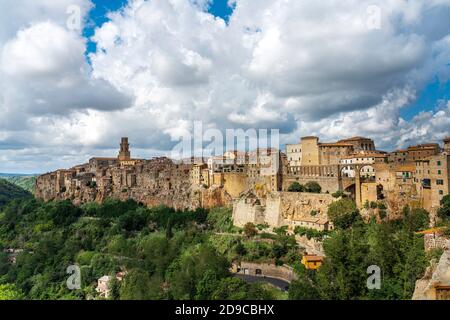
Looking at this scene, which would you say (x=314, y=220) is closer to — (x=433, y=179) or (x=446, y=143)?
(x=433, y=179)

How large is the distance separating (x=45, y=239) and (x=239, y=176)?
67.2 ft

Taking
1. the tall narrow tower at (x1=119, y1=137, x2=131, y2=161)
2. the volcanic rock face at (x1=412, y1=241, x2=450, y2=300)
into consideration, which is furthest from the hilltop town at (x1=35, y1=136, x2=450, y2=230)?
the volcanic rock face at (x1=412, y1=241, x2=450, y2=300)

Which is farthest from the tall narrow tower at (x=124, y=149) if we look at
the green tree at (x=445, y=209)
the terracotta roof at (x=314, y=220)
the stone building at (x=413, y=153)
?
the green tree at (x=445, y=209)

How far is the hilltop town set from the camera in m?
26.8

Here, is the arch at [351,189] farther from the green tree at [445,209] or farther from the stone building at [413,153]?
the green tree at [445,209]

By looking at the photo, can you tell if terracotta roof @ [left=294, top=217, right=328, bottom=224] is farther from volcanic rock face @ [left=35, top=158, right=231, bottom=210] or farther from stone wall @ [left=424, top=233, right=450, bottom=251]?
stone wall @ [left=424, top=233, right=450, bottom=251]

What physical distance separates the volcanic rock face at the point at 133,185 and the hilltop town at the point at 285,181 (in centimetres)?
10

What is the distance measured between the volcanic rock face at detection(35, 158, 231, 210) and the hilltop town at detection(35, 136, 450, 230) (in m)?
0.10

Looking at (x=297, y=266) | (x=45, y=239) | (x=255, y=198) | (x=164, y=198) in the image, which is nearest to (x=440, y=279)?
(x=297, y=266)

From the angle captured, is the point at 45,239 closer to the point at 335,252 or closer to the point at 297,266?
the point at 297,266

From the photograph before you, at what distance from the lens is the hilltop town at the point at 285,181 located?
26831mm

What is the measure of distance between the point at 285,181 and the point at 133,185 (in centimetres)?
2148

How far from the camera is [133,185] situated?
4956 cm

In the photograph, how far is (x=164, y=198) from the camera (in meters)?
43.5
